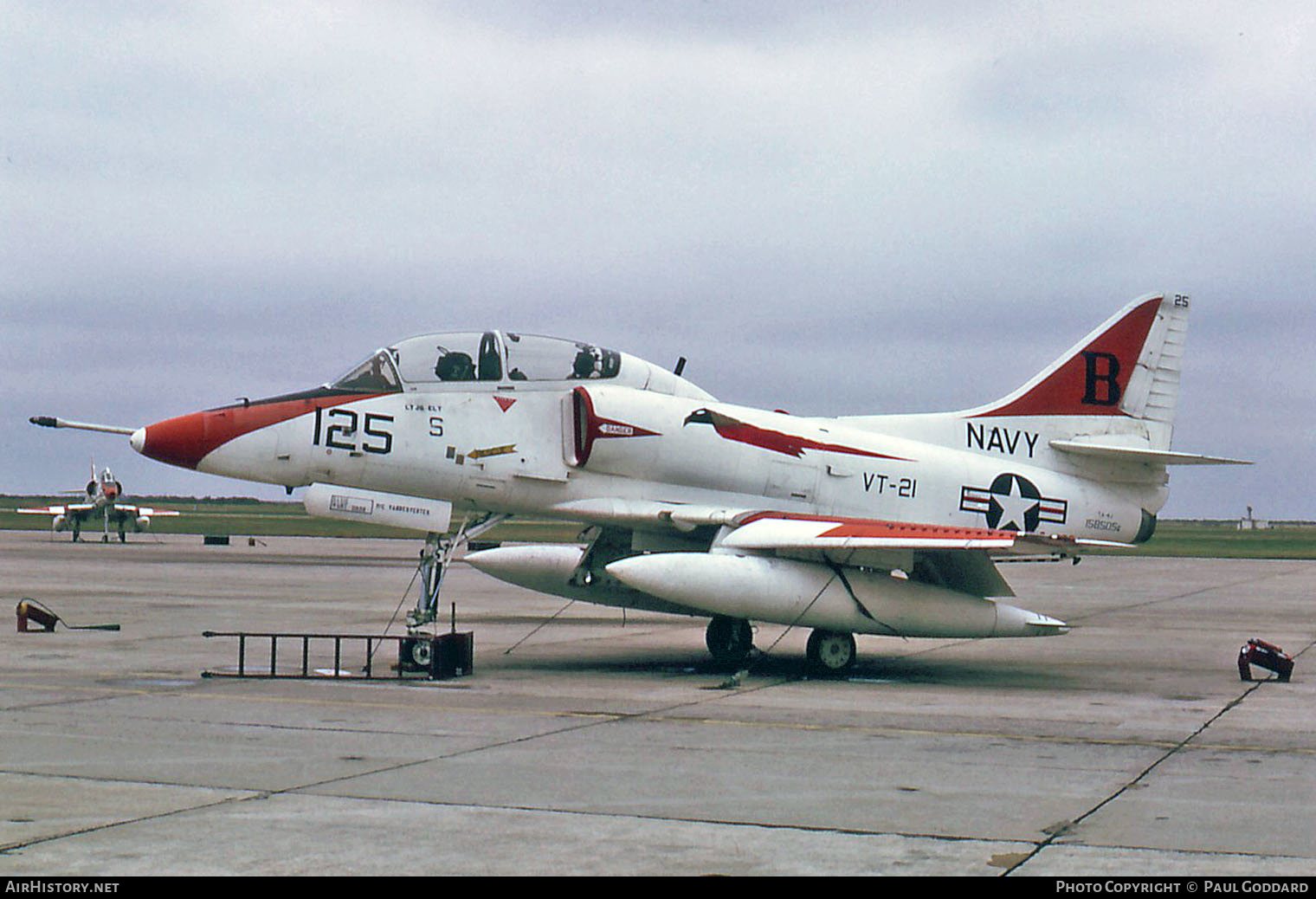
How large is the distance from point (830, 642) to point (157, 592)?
17179 millimetres

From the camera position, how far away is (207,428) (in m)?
14.8

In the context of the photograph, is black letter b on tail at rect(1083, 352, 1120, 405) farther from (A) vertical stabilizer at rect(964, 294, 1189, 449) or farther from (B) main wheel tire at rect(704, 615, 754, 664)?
(B) main wheel tire at rect(704, 615, 754, 664)

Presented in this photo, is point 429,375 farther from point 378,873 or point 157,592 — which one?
point 157,592

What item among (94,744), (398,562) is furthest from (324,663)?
(398,562)

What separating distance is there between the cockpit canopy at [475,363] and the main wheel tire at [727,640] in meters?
3.34

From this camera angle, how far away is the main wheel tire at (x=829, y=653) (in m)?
15.7

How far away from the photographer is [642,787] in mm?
8578

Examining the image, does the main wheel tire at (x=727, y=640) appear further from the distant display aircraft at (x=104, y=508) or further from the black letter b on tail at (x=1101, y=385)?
the distant display aircraft at (x=104, y=508)

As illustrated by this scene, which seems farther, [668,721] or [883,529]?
[883,529]

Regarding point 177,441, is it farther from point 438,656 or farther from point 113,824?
point 113,824

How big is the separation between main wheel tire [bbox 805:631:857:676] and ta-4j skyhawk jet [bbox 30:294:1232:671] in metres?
0.02

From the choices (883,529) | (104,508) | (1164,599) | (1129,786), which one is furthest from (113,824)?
(104,508)

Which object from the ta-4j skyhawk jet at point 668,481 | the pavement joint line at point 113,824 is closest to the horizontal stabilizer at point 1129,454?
the ta-4j skyhawk jet at point 668,481

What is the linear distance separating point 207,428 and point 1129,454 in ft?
36.3
